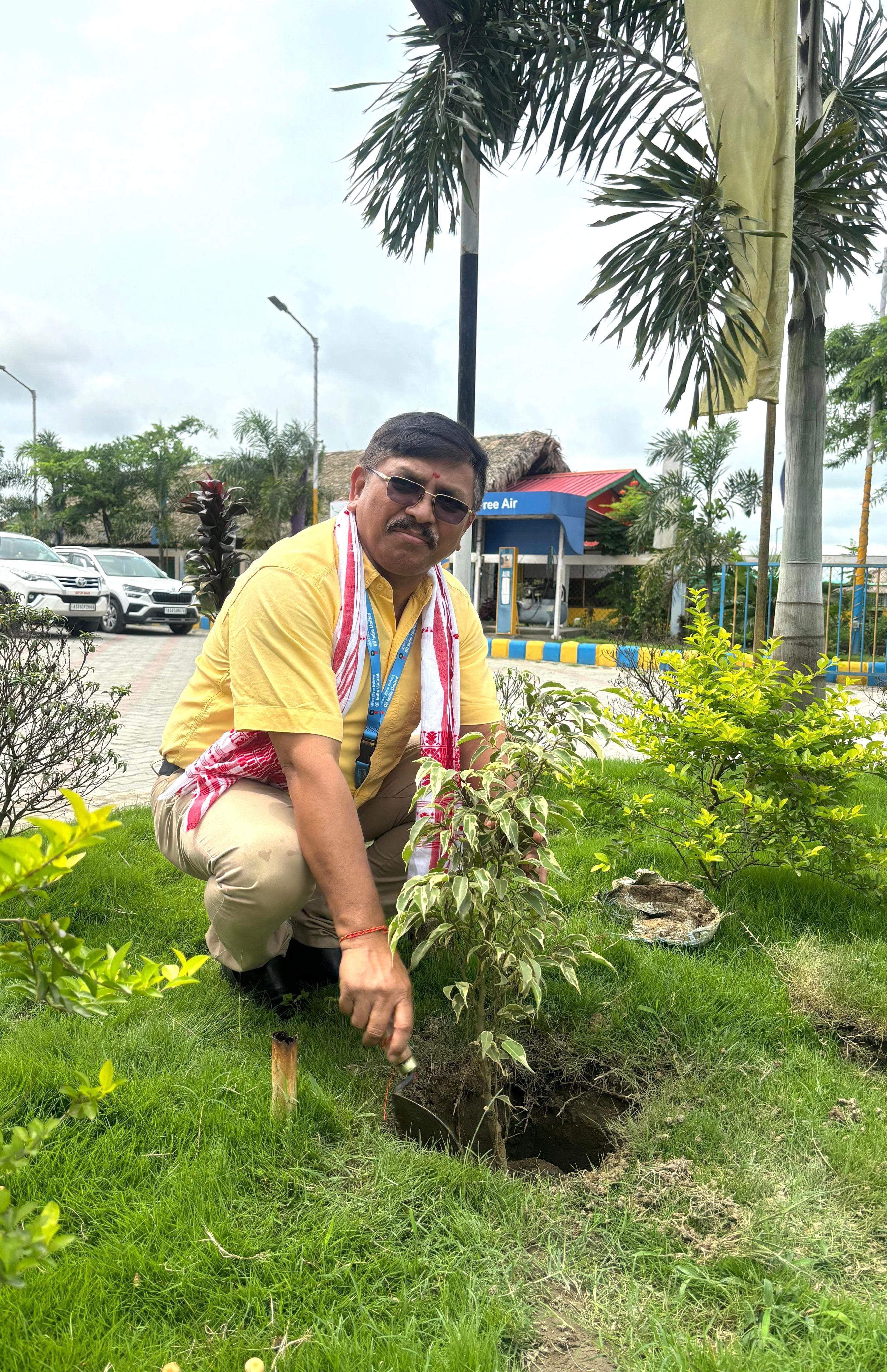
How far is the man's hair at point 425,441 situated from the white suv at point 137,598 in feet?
56.8

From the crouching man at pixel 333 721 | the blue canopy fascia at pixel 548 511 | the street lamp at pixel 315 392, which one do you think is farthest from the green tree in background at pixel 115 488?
the crouching man at pixel 333 721

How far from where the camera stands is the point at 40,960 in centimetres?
106

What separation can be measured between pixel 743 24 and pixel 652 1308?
Result: 5311mm

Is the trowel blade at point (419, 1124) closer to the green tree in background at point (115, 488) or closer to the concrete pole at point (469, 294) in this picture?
the concrete pole at point (469, 294)

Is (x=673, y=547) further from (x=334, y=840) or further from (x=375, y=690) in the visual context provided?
(x=334, y=840)

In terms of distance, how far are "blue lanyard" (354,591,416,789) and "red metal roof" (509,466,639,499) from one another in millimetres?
19007

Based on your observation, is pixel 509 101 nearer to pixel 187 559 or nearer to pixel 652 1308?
pixel 187 559

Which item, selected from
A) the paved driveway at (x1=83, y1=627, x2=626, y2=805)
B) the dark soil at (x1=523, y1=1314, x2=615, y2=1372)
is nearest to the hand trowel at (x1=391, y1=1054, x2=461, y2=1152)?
the dark soil at (x1=523, y1=1314, x2=615, y2=1372)

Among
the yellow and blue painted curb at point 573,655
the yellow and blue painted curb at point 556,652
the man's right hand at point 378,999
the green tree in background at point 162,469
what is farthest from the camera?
the green tree in background at point 162,469

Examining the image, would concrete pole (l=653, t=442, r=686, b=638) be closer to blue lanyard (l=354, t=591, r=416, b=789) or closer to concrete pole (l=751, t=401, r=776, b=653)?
concrete pole (l=751, t=401, r=776, b=653)

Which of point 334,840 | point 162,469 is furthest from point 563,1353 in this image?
point 162,469

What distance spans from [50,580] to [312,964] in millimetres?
14494

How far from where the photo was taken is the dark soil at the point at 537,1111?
2162 millimetres

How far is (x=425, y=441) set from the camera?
223 centimetres
